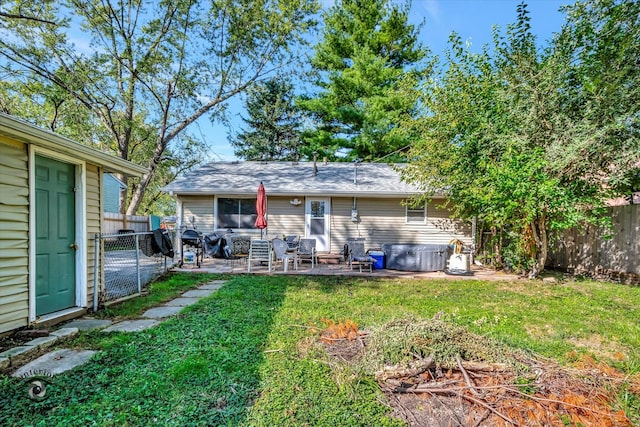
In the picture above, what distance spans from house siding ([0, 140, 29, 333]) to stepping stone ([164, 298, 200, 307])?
1.79m

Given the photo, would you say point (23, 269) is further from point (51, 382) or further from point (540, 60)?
point (540, 60)

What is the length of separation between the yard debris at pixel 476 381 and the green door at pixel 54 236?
374 cm

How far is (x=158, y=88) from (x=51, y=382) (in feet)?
46.3

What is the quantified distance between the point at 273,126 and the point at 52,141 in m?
18.6

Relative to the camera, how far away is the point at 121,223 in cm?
1408

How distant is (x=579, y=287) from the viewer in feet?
22.6

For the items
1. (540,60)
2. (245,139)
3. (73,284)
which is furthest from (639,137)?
(245,139)

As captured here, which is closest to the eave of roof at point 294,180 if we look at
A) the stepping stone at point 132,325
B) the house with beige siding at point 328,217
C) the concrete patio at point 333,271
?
the house with beige siding at point 328,217

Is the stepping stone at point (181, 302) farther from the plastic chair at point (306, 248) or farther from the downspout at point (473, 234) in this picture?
the downspout at point (473, 234)

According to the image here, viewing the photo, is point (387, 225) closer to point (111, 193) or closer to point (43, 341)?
point (43, 341)

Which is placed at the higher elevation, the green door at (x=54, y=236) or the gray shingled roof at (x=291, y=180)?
the gray shingled roof at (x=291, y=180)

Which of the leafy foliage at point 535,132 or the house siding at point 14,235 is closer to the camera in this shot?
the house siding at point 14,235

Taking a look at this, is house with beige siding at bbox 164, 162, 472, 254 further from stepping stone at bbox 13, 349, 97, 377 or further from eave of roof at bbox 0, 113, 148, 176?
stepping stone at bbox 13, 349, 97, 377

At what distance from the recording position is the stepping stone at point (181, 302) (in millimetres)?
5090
